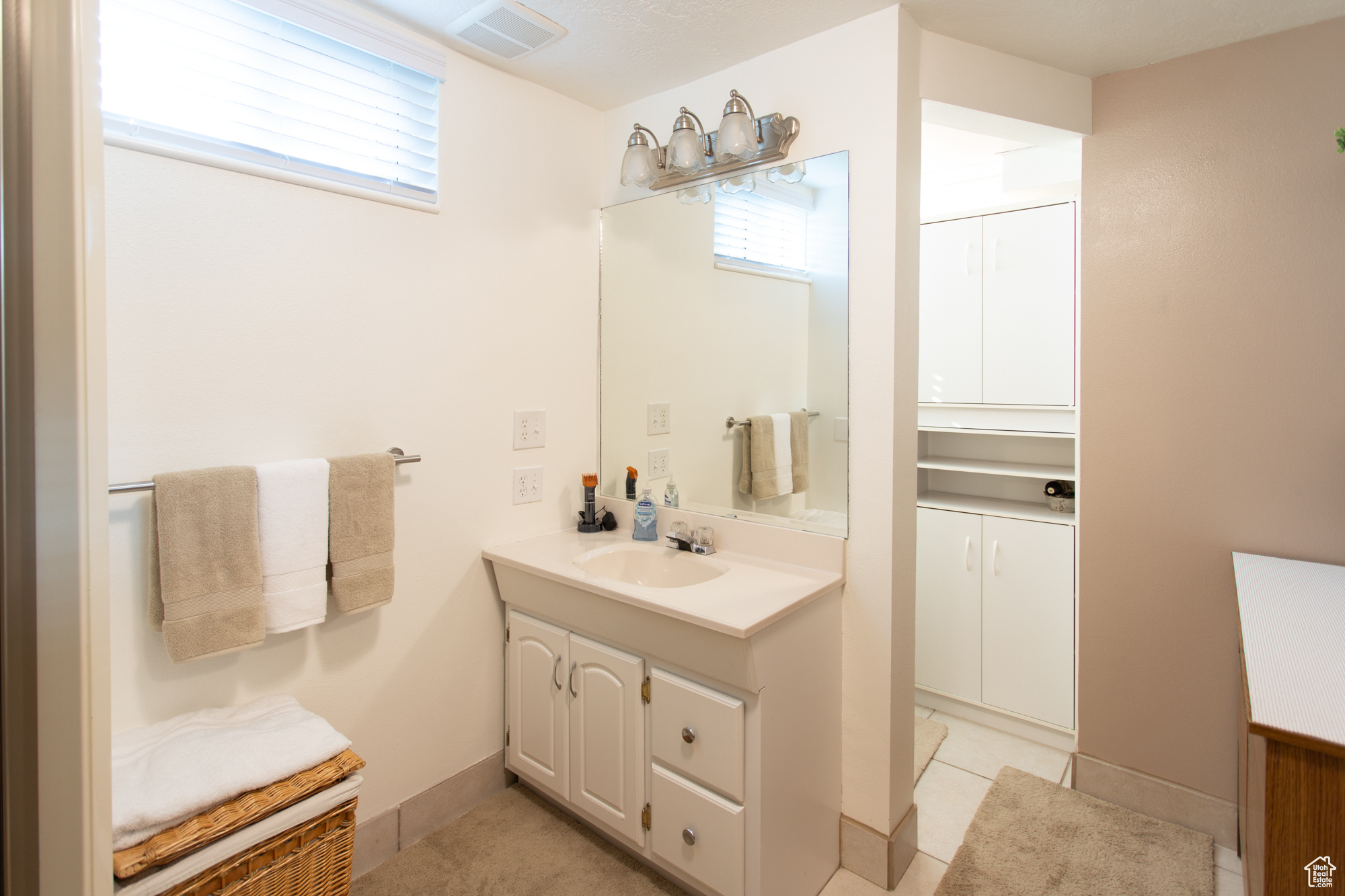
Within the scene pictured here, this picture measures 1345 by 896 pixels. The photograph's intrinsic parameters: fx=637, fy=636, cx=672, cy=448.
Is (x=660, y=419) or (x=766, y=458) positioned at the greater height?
(x=660, y=419)

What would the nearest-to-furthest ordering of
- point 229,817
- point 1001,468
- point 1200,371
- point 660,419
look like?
point 229,817, point 1200,371, point 660,419, point 1001,468

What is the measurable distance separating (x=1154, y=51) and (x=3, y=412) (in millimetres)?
2605

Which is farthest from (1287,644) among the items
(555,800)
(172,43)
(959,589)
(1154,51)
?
(172,43)

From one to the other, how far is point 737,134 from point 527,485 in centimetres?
126

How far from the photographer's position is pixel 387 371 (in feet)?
5.86

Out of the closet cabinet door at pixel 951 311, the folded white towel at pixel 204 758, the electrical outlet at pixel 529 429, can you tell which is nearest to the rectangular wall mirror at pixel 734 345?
the electrical outlet at pixel 529 429

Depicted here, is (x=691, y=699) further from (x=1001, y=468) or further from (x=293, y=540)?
(x=1001, y=468)

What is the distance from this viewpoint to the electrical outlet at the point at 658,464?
7.38 feet

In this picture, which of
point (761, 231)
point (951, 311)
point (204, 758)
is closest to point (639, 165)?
point (761, 231)

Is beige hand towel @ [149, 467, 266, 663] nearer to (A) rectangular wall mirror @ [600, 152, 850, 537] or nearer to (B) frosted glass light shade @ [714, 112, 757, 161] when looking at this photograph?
(A) rectangular wall mirror @ [600, 152, 850, 537]

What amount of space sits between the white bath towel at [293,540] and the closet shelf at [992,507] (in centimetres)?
207

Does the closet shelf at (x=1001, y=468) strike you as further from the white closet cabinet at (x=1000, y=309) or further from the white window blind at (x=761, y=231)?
the white window blind at (x=761, y=231)

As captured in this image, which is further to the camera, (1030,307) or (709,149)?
(1030,307)

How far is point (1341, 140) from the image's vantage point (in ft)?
4.36
